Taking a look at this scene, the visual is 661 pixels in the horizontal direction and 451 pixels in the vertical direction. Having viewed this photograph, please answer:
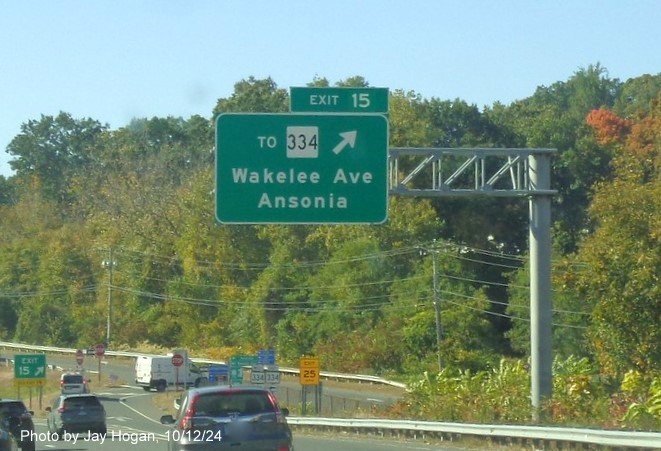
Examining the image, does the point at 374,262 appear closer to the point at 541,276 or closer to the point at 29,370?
the point at 29,370

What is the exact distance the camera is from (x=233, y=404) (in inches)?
693

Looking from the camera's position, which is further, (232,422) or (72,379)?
(72,379)

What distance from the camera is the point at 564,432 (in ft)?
70.8

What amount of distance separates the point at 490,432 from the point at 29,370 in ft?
109

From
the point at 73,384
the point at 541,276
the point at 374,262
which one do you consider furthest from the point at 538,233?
the point at 374,262

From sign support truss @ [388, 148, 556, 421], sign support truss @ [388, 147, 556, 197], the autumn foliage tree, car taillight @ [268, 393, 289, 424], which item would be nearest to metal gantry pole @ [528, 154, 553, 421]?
sign support truss @ [388, 148, 556, 421]

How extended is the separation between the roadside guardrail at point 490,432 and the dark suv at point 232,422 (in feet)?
18.0

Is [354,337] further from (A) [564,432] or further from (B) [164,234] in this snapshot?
(A) [564,432]

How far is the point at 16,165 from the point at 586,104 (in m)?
76.0

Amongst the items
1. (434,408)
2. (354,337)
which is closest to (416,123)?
(354,337)

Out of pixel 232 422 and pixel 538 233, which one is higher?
pixel 538 233

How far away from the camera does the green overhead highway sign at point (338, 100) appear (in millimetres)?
23938

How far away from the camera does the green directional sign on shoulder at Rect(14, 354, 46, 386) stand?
2115 inches

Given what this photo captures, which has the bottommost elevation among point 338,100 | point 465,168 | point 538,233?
point 538,233
